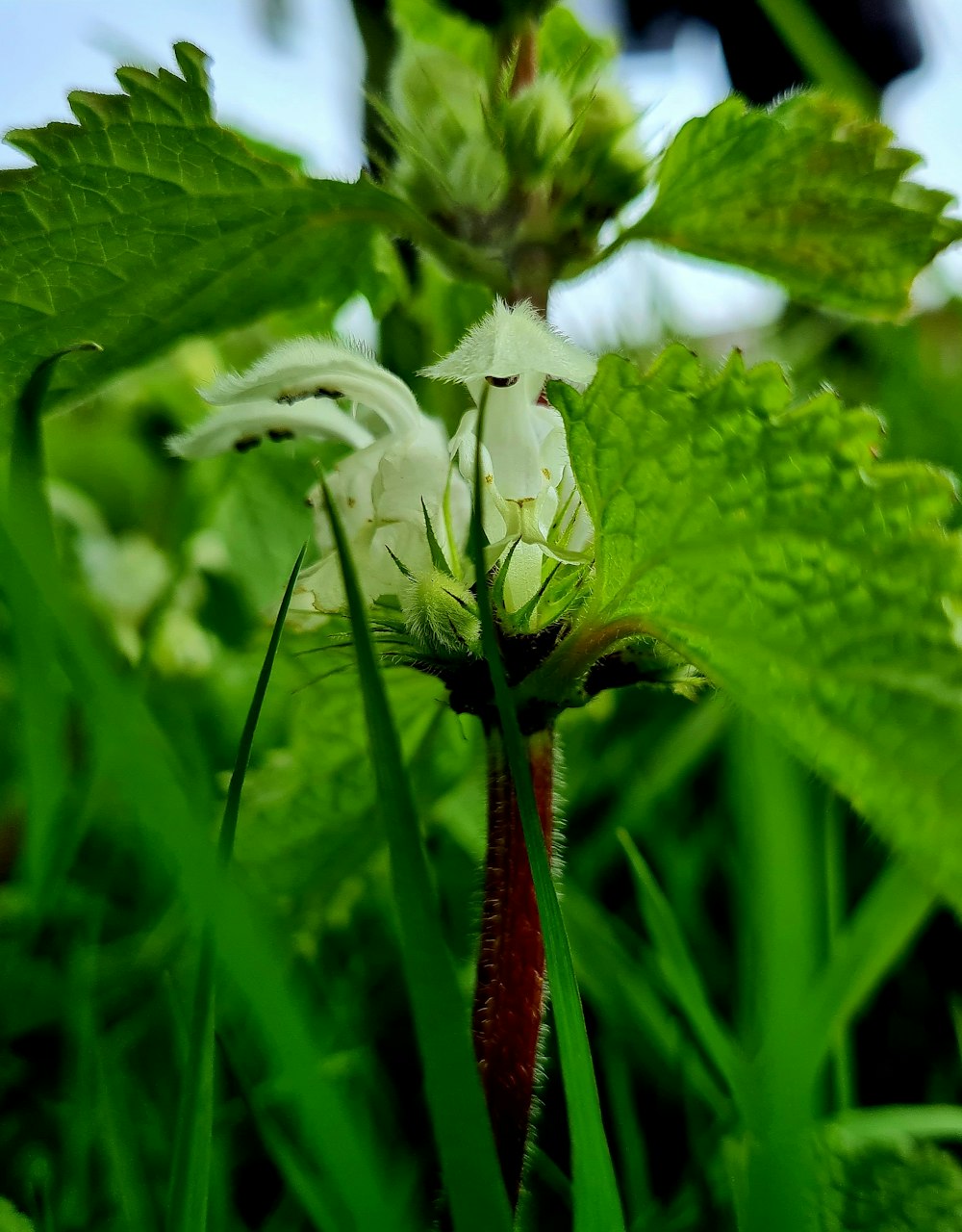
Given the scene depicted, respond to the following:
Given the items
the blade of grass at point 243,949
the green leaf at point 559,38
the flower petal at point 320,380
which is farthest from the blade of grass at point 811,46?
the blade of grass at point 243,949

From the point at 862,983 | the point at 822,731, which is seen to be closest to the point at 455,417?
the point at 862,983

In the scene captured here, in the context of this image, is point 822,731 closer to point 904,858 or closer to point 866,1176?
point 904,858

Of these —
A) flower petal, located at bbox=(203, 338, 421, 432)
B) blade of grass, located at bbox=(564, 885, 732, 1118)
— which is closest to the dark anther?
flower petal, located at bbox=(203, 338, 421, 432)

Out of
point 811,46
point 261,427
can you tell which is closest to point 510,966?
point 261,427

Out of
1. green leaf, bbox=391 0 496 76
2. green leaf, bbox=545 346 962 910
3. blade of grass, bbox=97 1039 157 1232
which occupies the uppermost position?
green leaf, bbox=391 0 496 76

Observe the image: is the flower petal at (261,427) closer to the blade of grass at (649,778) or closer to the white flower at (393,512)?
the white flower at (393,512)

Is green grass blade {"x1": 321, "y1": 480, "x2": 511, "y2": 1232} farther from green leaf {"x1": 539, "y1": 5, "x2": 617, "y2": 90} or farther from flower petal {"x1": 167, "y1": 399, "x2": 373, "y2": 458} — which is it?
green leaf {"x1": 539, "y1": 5, "x2": 617, "y2": 90}
